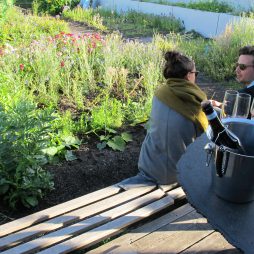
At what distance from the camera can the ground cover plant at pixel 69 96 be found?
2.75 metres

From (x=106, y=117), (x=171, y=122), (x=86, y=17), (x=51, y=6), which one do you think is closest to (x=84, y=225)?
(x=171, y=122)

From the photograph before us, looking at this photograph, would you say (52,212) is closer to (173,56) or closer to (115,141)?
(115,141)

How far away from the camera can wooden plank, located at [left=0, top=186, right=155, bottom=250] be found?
225 centimetres

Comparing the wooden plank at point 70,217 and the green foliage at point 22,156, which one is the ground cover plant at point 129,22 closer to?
the green foliage at point 22,156

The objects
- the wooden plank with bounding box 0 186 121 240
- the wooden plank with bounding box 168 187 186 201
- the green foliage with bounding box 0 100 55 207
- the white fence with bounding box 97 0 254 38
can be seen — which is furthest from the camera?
the white fence with bounding box 97 0 254 38

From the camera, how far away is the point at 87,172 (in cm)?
327

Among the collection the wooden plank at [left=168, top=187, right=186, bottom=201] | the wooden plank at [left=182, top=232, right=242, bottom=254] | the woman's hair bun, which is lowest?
the wooden plank at [left=182, top=232, right=242, bottom=254]

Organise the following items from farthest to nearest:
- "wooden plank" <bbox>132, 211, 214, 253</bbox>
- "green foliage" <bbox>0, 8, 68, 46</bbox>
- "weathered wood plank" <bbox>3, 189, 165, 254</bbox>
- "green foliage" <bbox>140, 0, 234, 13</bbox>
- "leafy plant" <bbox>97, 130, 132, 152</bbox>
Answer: "green foliage" <bbox>140, 0, 234, 13</bbox>
"green foliage" <bbox>0, 8, 68, 46</bbox>
"leafy plant" <bbox>97, 130, 132, 152</bbox>
"wooden plank" <bbox>132, 211, 214, 253</bbox>
"weathered wood plank" <bbox>3, 189, 165, 254</bbox>

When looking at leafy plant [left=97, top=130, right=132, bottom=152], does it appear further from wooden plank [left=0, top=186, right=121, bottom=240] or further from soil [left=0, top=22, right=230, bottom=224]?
wooden plank [left=0, top=186, right=121, bottom=240]

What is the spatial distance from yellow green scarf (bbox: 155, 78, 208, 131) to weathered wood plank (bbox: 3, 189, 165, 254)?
2.10 ft

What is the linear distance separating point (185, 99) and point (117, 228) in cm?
103

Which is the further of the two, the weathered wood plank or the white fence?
the white fence

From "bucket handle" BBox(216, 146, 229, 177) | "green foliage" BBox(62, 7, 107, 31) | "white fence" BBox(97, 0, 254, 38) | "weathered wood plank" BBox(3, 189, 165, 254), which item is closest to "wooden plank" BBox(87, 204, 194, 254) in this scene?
"weathered wood plank" BBox(3, 189, 165, 254)

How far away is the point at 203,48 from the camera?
25.1 feet
